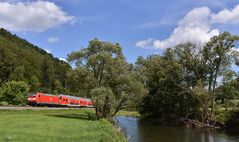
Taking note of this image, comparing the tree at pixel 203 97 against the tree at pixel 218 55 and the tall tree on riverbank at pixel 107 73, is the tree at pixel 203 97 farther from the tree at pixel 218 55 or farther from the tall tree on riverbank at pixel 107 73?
the tall tree on riverbank at pixel 107 73

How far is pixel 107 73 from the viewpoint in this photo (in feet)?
162

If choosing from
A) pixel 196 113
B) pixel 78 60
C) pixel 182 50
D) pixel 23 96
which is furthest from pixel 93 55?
pixel 23 96

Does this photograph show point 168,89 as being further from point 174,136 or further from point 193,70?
point 174,136

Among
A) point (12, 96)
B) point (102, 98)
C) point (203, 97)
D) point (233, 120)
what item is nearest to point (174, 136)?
point (102, 98)

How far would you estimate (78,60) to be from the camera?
50.5 m

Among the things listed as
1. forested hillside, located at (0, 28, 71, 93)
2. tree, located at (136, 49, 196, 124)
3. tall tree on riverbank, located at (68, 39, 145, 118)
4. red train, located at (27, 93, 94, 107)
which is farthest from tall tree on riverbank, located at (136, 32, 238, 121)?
forested hillside, located at (0, 28, 71, 93)

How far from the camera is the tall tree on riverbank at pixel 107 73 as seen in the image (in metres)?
47.8

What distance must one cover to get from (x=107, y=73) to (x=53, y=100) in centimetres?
3296

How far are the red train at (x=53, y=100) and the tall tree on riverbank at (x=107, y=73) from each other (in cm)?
2533

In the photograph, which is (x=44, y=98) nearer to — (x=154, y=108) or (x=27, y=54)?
(x=154, y=108)

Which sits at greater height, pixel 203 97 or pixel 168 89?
pixel 168 89

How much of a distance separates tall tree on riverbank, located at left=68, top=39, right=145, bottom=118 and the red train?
2533cm

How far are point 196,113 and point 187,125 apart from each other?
5.69 meters

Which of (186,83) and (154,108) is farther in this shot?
(154,108)
